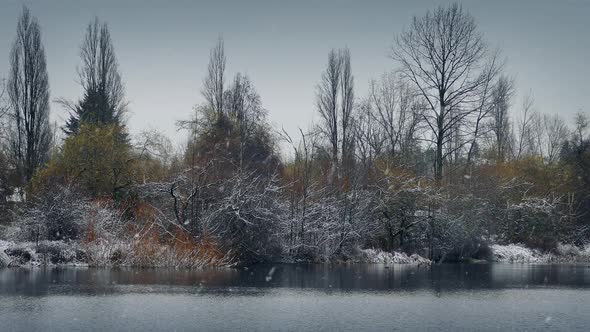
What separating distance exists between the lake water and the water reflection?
0.05m

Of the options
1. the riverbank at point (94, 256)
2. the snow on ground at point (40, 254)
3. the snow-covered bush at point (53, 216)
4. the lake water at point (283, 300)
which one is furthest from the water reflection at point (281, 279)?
the snow-covered bush at point (53, 216)

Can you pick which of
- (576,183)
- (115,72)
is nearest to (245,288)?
(115,72)

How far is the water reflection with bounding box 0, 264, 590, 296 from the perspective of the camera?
86.4ft

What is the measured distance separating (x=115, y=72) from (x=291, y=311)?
3978 cm

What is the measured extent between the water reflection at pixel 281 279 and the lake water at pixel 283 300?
49 millimetres

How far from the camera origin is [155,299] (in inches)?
909

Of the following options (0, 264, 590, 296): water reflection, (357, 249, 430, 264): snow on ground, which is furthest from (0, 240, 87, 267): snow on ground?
(357, 249, 430, 264): snow on ground

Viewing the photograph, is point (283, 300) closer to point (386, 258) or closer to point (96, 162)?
point (386, 258)

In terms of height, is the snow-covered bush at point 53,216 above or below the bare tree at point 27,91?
below

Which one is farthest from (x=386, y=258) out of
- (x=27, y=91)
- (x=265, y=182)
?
(x=27, y=91)

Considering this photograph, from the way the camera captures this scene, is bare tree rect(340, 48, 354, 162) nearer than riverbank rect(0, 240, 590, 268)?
No

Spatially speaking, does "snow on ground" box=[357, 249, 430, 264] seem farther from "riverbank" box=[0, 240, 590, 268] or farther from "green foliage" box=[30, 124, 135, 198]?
"green foliage" box=[30, 124, 135, 198]

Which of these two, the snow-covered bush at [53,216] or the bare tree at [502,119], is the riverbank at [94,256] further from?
the bare tree at [502,119]

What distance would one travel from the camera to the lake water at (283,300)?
62.8 ft
